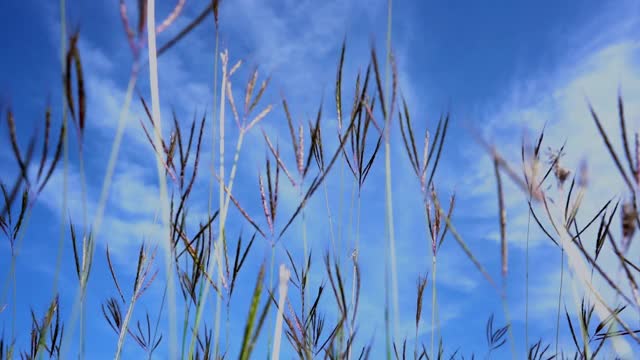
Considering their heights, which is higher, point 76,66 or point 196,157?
point 196,157

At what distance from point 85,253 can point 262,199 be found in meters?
0.74

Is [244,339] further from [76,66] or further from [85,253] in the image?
[85,253]

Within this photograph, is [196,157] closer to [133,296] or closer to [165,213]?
[165,213]

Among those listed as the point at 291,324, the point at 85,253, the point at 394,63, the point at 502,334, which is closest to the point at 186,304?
the point at 291,324

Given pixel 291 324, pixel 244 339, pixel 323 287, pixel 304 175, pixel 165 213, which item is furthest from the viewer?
pixel 323 287

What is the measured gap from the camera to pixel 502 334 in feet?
9.06

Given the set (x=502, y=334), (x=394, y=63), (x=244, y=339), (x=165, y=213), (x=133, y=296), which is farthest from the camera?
(x=502, y=334)

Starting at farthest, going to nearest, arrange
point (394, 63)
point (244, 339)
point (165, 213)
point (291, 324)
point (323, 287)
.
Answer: point (323, 287) < point (291, 324) < point (394, 63) < point (165, 213) < point (244, 339)

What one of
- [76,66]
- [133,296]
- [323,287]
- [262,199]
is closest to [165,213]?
[76,66]

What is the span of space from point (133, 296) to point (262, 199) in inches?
35.5

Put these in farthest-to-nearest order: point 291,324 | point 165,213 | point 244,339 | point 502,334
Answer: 1. point 502,334
2. point 291,324
3. point 165,213
4. point 244,339

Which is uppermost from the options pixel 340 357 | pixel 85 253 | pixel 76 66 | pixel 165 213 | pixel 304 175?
pixel 85 253

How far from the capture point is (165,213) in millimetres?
815

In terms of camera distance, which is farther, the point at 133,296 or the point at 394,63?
the point at 133,296
